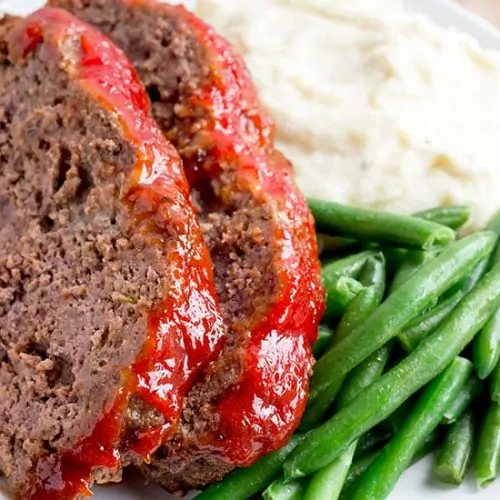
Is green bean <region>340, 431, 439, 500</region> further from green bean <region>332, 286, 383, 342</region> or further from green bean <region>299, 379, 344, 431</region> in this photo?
green bean <region>332, 286, 383, 342</region>

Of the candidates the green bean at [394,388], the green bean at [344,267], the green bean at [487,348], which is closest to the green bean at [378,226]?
the green bean at [344,267]

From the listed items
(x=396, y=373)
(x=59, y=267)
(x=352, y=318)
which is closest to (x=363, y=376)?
(x=396, y=373)

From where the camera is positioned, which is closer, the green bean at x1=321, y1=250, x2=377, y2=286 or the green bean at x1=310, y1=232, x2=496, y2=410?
the green bean at x1=310, y1=232, x2=496, y2=410

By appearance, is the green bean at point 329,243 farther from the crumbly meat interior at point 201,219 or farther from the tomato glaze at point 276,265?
the crumbly meat interior at point 201,219

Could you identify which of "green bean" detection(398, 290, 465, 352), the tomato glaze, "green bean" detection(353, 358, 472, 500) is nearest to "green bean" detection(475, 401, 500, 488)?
"green bean" detection(353, 358, 472, 500)

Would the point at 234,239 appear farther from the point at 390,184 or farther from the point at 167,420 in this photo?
the point at 390,184

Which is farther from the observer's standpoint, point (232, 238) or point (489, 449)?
point (489, 449)

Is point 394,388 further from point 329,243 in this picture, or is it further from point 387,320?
point 329,243
